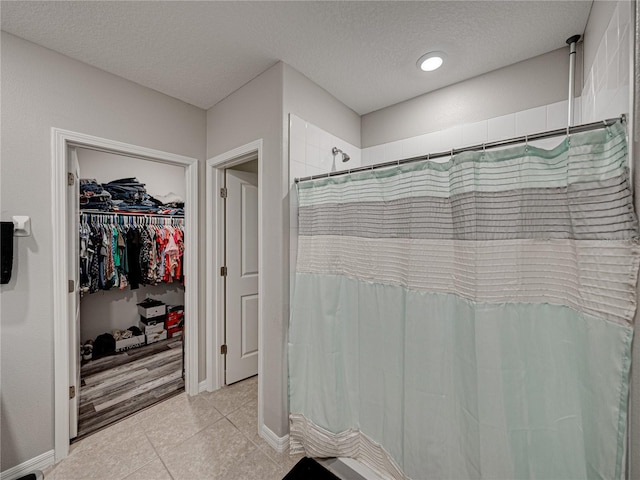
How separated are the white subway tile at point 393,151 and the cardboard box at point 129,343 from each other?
3515 millimetres

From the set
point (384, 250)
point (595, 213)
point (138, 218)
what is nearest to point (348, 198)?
point (384, 250)

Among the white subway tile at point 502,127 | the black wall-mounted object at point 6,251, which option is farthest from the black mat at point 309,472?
the white subway tile at point 502,127

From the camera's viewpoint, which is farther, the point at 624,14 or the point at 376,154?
the point at 376,154

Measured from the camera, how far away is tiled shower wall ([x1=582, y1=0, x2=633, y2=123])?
846mm

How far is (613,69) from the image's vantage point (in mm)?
985

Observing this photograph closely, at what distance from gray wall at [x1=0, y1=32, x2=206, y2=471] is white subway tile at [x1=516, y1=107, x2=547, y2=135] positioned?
9.06 ft

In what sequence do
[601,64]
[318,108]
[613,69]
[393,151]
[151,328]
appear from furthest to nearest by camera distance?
[151,328] → [393,151] → [318,108] → [601,64] → [613,69]

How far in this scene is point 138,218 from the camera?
3.42 meters

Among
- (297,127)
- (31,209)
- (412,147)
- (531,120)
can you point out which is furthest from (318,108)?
(31,209)

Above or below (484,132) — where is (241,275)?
below

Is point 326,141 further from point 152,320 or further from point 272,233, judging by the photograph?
point 152,320

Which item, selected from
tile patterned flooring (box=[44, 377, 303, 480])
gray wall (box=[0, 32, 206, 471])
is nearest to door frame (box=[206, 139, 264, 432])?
tile patterned flooring (box=[44, 377, 303, 480])

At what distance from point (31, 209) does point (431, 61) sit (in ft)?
8.34

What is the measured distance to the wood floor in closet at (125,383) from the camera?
6.86 ft
